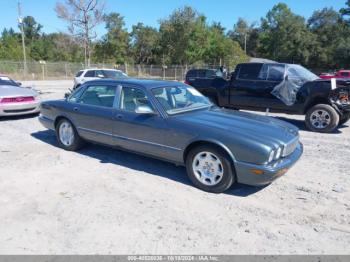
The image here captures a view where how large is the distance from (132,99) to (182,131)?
4.10 feet

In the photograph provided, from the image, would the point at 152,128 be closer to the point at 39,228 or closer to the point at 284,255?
the point at 39,228

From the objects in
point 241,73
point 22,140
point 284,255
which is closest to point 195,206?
point 284,255

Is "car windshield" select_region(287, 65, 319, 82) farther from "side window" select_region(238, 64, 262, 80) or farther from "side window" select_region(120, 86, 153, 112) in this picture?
"side window" select_region(120, 86, 153, 112)

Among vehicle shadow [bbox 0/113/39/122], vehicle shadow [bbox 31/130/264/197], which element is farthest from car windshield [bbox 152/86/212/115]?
vehicle shadow [bbox 0/113/39/122]

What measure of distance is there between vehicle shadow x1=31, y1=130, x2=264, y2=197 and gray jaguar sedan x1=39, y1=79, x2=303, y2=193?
0.96 feet

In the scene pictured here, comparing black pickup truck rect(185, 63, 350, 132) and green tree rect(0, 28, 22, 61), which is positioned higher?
green tree rect(0, 28, 22, 61)

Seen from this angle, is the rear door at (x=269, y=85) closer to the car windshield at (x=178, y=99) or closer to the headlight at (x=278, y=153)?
the car windshield at (x=178, y=99)

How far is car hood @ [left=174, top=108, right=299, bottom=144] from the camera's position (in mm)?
4477

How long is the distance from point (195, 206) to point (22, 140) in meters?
4.96

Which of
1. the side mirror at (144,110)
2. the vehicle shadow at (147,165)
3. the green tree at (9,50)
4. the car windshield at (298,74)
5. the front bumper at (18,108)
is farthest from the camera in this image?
the green tree at (9,50)

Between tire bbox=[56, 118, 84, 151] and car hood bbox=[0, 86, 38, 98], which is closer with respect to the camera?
tire bbox=[56, 118, 84, 151]

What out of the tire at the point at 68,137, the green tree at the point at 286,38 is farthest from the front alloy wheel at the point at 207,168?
the green tree at the point at 286,38

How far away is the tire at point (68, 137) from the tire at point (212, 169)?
8.64ft

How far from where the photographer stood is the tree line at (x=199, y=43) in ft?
152
